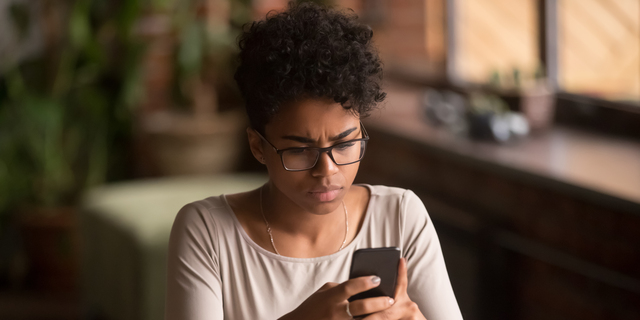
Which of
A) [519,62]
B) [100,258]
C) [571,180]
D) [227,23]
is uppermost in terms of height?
[227,23]

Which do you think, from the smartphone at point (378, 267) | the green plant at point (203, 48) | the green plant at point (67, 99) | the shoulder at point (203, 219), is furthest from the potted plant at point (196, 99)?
the smartphone at point (378, 267)

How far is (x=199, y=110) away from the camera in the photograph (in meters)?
3.41

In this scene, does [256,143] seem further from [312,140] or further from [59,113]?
[59,113]

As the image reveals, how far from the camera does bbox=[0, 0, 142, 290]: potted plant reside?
3.18 m

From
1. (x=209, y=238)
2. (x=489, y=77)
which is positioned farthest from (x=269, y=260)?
(x=489, y=77)

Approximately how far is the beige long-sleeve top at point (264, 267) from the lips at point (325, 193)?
0.12 meters

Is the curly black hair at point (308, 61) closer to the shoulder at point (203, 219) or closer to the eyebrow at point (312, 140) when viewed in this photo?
the eyebrow at point (312, 140)

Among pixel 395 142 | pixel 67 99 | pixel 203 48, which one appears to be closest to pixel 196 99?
pixel 203 48

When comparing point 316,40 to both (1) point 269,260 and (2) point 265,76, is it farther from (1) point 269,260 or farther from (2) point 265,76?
(1) point 269,260

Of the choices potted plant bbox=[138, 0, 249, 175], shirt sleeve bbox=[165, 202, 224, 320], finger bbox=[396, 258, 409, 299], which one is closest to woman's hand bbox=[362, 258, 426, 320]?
finger bbox=[396, 258, 409, 299]

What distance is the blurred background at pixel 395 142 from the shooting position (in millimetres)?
1893

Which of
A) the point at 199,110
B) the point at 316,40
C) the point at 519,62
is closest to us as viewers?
the point at 316,40

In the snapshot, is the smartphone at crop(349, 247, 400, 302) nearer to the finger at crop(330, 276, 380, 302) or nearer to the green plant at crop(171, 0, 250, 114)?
the finger at crop(330, 276, 380, 302)

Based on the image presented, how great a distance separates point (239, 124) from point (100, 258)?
51.8 inches
